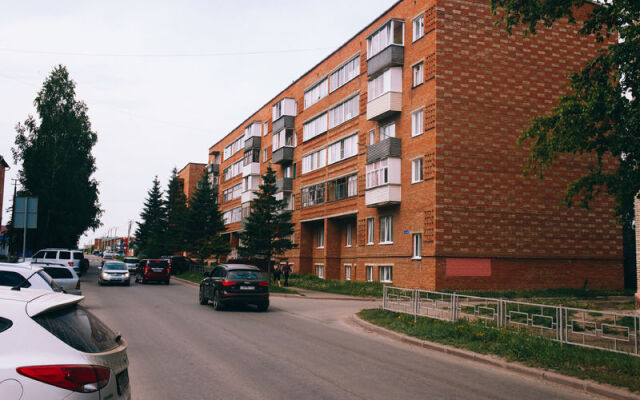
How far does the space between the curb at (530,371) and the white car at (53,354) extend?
677 cm

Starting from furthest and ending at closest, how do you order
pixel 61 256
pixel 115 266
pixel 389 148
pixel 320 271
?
pixel 320 271, pixel 61 256, pixel 115 266, pixel 389 148

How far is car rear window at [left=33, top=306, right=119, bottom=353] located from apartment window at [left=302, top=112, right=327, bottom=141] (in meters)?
40.0

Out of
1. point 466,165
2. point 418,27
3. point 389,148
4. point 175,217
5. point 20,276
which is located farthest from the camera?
point 175,217

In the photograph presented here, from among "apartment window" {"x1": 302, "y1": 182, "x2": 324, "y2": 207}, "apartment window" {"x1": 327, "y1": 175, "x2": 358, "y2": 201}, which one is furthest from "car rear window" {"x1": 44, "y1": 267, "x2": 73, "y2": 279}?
"apartment window" {"x1": 302, "y1": 182, "x2": 324, "y2": 207}

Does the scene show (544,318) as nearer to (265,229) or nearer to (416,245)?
(416,245)

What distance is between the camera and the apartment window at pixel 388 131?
1335 inches

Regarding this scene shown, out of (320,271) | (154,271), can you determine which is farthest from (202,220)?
(154,271)

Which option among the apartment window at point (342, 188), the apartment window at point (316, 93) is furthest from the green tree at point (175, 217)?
the apartment window at point (342, 188)

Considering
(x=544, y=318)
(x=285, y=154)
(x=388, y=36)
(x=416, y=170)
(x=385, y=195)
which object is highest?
(x=388, y=36)

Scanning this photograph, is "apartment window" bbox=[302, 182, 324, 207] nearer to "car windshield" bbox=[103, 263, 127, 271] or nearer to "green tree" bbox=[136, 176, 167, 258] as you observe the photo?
"car windshield" bbox=[103, 263, 127, 271]

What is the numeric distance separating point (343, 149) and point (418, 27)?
11416 millimetres

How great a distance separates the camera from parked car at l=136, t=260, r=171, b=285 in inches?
1425

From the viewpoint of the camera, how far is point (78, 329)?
4109mm

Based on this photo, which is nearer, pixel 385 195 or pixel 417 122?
pixel 417 122
